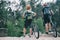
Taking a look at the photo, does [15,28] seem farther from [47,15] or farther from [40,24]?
[47,15]

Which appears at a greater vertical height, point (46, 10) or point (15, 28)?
point (46, 10)

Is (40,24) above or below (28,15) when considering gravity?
Answer: below

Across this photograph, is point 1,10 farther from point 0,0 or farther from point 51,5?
point 51,5

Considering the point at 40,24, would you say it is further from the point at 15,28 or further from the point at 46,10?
the point at 15,28

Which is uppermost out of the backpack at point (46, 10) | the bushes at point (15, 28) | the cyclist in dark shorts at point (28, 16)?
the backpack at point (46, 10)

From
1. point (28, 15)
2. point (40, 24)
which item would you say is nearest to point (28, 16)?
point (28, 15)

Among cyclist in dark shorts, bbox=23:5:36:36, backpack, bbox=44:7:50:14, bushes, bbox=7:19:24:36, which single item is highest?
backpack, bbox=44:7:50:14

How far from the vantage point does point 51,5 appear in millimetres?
2533

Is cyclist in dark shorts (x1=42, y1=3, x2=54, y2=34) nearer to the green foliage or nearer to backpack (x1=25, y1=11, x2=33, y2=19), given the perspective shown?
the green foliage

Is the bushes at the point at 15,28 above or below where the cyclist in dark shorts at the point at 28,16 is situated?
below

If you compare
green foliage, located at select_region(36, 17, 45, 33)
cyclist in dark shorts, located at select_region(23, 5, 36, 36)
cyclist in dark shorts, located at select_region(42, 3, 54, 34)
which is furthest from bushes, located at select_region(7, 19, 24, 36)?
cyclist in dark shorts, located at select_region(42, 3, 54, 34)

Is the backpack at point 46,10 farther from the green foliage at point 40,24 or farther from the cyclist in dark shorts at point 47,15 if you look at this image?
the green foliage at point 40,24

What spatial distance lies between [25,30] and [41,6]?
440mm

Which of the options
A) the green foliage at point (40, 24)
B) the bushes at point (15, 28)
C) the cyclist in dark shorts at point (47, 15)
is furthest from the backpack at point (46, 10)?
the bushes at point (15, 28)
